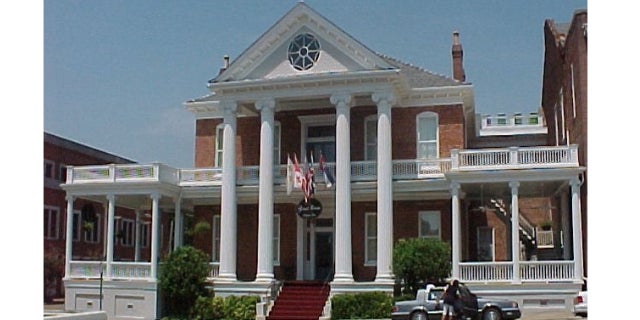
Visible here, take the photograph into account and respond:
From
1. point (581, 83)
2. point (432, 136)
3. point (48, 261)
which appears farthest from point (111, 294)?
point (581, 83)

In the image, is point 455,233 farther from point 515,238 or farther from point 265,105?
point 265,105

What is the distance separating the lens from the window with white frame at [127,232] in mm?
27427

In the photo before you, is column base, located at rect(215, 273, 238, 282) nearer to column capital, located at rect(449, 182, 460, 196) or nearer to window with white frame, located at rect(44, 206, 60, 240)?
column capital, located at rect(449, 182, 460, 196)

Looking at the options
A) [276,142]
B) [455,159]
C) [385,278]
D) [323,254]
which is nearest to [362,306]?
[385,278]

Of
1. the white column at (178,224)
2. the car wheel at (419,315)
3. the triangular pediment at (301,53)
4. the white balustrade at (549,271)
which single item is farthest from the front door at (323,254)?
the car wheel at (419,315)

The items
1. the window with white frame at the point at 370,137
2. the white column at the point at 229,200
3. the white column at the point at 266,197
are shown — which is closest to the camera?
the white column at the point at 266,197

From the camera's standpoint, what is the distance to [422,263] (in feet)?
64.2

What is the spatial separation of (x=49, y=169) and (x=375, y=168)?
908 centimetres

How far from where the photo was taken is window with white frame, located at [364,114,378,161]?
76.8 feet

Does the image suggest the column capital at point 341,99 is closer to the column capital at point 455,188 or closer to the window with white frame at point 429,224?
the column capital at point 455,188

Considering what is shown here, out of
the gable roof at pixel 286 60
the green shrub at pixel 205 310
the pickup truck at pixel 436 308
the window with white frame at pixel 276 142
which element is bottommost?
the green shrub at pixel 205 310

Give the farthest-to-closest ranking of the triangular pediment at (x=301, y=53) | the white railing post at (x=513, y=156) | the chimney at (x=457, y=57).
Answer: the chimney at (x=457, y=57) < the triangular pediment at (x=301, y=53) < the white railing post at (x=513, y=156)

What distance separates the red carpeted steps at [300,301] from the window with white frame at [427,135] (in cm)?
440

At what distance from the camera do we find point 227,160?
22.6 meters
